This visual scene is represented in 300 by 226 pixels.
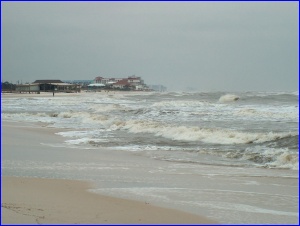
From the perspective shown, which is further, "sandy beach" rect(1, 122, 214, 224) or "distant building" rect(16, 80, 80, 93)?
"distant building" rect(16, 80, 80, 93)

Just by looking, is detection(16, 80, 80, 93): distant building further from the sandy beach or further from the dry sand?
the dry sand

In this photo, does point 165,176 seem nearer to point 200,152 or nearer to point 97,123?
point 200,152

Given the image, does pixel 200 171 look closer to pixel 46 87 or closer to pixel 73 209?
pixel 73 209

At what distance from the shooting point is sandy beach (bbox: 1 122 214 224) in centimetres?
487

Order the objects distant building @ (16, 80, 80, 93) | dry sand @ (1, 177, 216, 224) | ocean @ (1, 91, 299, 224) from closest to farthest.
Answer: dry sand @ (1, 177, 216, 224) < ocean @ (1, 91, 299, 224) < distant building @ (16, 80, 80, 93)

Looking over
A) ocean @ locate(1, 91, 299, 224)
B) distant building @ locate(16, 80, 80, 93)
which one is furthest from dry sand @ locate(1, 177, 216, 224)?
distant building @ locate(16, 80, 80, 93)

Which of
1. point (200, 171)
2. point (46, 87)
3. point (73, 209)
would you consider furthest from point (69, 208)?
point (46, 87)

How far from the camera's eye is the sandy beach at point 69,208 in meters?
4.87

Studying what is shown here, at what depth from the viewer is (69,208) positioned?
17.6ft

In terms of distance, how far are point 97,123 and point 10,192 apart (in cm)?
1676

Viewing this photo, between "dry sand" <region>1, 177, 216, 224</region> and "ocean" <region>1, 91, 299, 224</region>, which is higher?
"dry sand" <region>1, 177, 216, 224</region>

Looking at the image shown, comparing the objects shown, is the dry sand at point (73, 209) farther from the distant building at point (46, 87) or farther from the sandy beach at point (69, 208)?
the distant building at point (46, 87)

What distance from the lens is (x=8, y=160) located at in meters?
9.61

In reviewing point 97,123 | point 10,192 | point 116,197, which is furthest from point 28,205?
point 97,123
